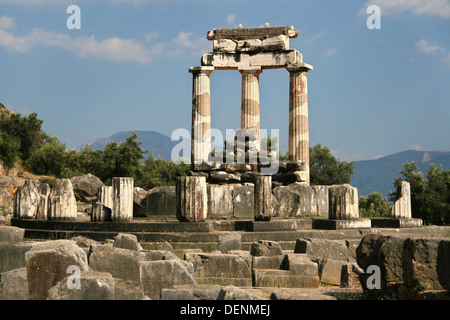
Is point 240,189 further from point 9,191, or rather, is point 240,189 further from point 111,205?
point 9,191

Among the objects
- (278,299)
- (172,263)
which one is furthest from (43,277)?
(278,299)

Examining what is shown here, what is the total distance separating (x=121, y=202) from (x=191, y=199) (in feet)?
5.88

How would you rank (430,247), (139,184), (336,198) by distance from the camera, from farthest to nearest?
1. (139,184)
2. (336,198)
3. (430,247)

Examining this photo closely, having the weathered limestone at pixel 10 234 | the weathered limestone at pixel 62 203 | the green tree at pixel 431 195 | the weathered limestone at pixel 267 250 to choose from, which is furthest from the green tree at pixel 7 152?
the weathered limestone at pixel 267 250

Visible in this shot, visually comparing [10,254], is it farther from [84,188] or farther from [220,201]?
[84,188]

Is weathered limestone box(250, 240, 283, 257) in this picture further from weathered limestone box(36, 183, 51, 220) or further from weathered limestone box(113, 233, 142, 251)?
weathered limestone box(36, 183, 51, 220)

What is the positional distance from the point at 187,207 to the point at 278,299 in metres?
7.70

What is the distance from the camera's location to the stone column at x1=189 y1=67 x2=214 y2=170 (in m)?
25.3

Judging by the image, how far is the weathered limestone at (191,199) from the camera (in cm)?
1484

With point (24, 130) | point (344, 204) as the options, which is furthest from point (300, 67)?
point (24, 130)

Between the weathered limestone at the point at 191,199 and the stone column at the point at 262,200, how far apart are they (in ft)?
4.70

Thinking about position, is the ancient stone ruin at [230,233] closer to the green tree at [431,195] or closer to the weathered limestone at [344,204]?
the weathered limestone at [344,204]

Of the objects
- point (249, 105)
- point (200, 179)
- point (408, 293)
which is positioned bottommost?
point (408, 293)

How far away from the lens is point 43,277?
27.0ft
